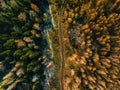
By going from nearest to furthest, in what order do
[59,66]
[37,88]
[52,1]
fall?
[59,66]
[52,1]
[37,88]

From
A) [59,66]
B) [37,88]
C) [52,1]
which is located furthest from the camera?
[37,88]

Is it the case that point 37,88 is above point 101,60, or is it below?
below

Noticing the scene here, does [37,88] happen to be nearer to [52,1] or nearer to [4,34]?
[4,34]

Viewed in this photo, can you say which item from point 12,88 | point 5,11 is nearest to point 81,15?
point 5,11

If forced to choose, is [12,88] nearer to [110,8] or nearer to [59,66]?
[110,8]

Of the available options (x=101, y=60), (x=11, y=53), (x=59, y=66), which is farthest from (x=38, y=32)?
(x=59, y=66)

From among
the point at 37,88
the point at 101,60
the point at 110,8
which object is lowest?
the point at 37,88

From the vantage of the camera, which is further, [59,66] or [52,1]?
[52,1]
